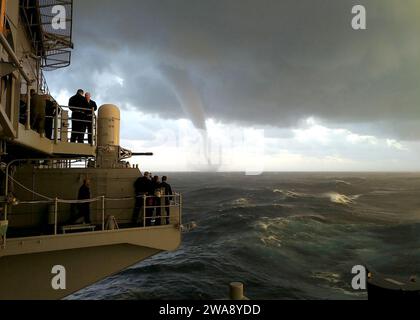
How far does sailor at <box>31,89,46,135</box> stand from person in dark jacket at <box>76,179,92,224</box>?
1.88m

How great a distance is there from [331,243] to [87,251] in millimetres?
23586

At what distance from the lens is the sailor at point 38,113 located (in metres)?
7.89

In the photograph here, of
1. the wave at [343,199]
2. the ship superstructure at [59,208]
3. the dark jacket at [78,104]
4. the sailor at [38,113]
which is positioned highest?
the dark jacket at [78,104]

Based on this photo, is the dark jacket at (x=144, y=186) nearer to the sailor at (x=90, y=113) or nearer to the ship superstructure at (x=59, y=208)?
the ship superstructure at (x=59, y=208)

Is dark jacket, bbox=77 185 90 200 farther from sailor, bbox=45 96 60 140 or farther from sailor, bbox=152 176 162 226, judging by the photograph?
sailor, bbox=152 176 162 226

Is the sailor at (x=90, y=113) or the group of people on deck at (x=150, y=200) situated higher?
the sailor at (x=90, y=113)

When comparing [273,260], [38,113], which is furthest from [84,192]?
[273,260]

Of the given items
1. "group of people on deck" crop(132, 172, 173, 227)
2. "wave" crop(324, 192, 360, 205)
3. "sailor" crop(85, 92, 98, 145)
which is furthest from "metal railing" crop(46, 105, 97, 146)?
"wave" crop(324, 192, 360, 205)

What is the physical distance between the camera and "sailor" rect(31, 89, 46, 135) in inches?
311

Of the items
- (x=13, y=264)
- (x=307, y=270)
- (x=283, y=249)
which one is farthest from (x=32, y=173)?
(x=283, y=249)

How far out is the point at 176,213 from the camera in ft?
32.5

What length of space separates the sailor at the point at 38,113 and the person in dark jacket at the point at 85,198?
6.18 feet

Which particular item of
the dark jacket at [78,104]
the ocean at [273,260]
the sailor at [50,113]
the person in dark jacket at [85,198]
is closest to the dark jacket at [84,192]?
the person in dark jacket at [85,198]
